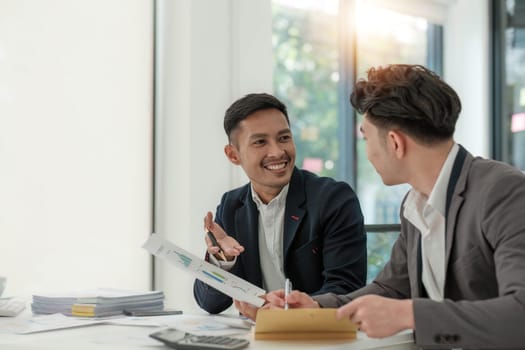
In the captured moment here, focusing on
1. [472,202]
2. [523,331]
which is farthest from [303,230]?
[523,331]

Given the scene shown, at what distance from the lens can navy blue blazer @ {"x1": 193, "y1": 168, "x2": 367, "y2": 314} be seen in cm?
243

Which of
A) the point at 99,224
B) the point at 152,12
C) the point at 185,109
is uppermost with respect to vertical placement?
the point at 152,12

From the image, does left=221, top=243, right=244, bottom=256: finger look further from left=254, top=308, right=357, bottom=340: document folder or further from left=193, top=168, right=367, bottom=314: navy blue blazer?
left=254, top=308, right=357, bottom=340: document folder

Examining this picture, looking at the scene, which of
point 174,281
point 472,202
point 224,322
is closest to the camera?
point 472,202

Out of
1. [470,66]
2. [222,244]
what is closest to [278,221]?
[222,244]

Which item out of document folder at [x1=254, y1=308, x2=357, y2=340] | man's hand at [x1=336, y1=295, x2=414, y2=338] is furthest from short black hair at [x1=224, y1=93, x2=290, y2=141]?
man's hand at [x1=336, y1=295, x2=414, y2=338]

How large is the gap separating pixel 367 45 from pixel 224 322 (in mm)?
3537

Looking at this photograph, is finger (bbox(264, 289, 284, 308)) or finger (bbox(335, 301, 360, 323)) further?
finger (bbox(264, 289, 284, 308))

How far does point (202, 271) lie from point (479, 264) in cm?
73

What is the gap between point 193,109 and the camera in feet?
11.7

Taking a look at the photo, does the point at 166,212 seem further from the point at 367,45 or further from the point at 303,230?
the point at 367,45

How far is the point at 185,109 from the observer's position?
358 cm

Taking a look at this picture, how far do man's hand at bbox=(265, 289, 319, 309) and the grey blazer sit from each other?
0.89 ft

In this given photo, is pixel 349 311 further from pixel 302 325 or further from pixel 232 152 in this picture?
pixel 232 152
